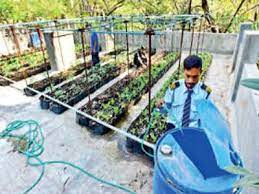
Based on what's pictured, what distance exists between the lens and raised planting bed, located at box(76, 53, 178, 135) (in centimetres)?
321

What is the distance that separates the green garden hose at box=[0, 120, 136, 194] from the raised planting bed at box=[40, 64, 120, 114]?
0.55 metres

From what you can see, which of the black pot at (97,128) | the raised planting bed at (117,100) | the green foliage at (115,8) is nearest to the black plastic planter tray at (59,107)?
the raised planting bed at (117,100)

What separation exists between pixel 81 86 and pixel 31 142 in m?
1.76

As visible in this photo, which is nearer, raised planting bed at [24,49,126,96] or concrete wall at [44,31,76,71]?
raised planting bed at [24,49,126,96]

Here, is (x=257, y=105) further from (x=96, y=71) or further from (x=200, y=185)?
(x=96, y=71)

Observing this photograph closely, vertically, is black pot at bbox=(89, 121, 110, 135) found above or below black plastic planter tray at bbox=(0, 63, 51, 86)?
below

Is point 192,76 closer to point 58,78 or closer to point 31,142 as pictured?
point 31,142

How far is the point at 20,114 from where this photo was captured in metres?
3.65

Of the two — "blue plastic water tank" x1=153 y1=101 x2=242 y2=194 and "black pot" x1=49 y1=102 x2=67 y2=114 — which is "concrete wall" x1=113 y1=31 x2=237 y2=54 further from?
"blue plastic water tank" x1=153 y1=101 x2=242 y2=194

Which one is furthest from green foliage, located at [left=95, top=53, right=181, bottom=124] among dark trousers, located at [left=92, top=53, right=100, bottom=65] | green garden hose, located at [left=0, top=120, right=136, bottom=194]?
dark trousers, located at [left=92, top=53, right=100, bottom=65]

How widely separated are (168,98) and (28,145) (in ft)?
6.95

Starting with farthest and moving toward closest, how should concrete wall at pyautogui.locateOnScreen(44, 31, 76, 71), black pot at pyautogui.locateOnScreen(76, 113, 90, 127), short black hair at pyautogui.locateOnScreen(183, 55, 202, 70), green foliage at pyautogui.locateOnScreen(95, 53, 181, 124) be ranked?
concrete wall at pyautogui.locateOnScreen(44, 31, 76, 71) → green foliage at pyautogui.locateOnScreen(95, 53, 181, 124) → black pot at pyautogui.locateOnScreen(76, 113, 90, 127) → short black hair at pyautogui.locateOnScreen(183, 55, 202, 70)

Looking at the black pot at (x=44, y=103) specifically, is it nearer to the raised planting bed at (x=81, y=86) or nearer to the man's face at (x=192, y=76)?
the raised planting bed at (x=81, y=86)

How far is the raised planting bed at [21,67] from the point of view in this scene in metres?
5.15
